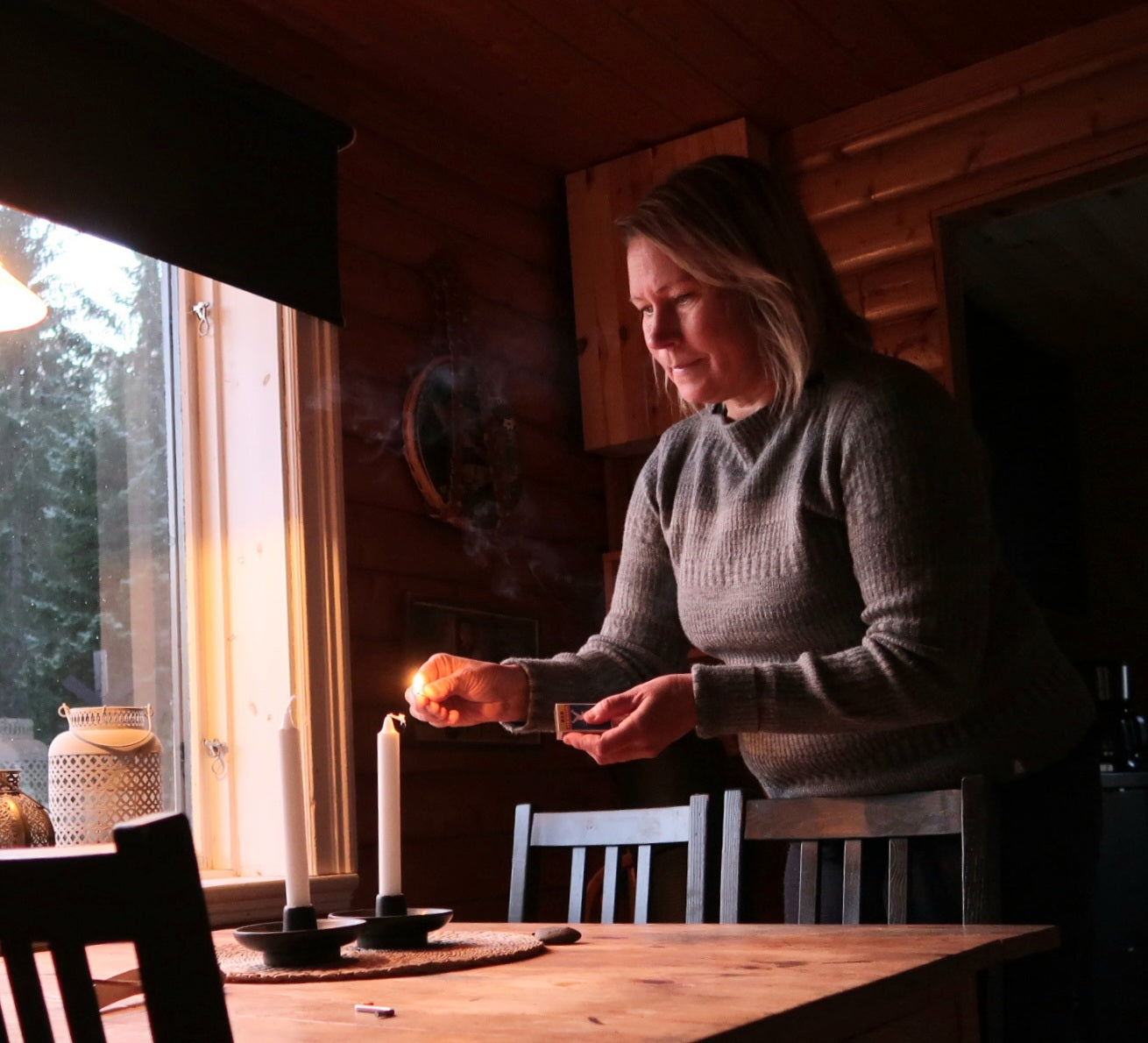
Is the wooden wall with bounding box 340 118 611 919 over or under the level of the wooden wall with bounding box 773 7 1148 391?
under

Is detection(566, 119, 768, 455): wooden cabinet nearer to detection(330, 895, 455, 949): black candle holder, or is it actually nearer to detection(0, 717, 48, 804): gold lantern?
detection(0, 717, 48, 804): gold lantern

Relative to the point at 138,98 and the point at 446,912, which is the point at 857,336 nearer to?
the point at 446,912

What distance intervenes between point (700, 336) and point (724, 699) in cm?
51

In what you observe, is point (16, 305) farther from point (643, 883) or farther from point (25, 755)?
point (643, 883)

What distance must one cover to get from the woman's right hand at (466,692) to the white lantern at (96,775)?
875 millimetres

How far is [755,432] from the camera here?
176cm

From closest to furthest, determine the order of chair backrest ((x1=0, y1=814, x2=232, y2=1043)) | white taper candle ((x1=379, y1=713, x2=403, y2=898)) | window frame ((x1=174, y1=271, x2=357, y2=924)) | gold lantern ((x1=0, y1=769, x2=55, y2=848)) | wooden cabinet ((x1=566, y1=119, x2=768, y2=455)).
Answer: chair backrest ((x1=0, y1=814, x2=232, y2=1043)), white taper candle ((x1=379, y1=713, x2=403, y2=898)), gold lantern ((x1=0, y1=769, x2=55, y2=848)), window frame ((x1=174, y1=271, x2=357, y2=924)), wooden cabinet ((x1=566, y1=119, x2=768, y2=455))

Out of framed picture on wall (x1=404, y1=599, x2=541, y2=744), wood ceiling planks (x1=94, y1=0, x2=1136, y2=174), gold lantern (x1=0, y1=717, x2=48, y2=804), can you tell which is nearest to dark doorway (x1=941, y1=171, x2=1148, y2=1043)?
wood ceiling planks (x1=94, y1=0, x2=1136, y2=174)

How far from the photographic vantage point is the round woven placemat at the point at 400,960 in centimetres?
114

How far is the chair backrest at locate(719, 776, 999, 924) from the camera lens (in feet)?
4.41

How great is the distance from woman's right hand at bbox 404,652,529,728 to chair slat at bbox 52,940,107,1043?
100 cm

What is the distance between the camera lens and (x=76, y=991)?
1.98ft

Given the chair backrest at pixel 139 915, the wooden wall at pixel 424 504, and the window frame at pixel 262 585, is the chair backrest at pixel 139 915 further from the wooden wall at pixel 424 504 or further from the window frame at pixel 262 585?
the wooden wall at pixel 424 504

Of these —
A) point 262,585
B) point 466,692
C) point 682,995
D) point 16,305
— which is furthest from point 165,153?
point 682,995
